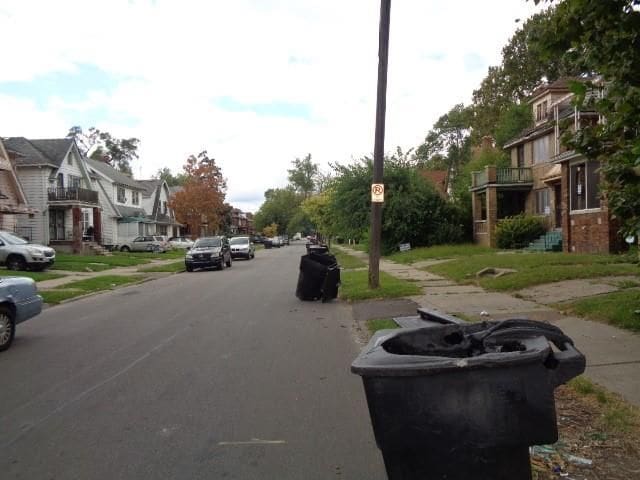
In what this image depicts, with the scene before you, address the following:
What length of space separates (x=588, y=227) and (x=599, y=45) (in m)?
16.5

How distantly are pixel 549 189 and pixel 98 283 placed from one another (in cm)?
2166

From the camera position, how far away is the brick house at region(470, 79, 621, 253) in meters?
21.7

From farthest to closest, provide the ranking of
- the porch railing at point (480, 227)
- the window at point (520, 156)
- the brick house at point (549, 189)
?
the window at point (520, 156)
the porch railing at point (480, 227)
the brick house at point (549, 189)

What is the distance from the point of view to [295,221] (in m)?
108

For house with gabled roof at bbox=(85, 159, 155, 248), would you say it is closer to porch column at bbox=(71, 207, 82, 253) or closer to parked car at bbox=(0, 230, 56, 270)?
porch column at bbox=(71, 207, 82, 253)

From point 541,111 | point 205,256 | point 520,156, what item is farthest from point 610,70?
point 541,111

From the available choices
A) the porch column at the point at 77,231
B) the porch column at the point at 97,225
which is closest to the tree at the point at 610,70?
the porch column at the point at 77,231

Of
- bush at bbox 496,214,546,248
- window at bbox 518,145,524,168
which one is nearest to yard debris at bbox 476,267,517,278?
bush at bbox 496,214,546,248

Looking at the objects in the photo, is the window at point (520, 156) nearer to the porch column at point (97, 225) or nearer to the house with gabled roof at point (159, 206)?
the porch column at point (97, 225)

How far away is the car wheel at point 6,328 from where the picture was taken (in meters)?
8.84

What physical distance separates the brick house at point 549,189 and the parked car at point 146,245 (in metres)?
24.3

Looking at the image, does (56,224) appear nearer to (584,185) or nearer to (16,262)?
(16,262)

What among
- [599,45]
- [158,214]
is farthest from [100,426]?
[158,214]

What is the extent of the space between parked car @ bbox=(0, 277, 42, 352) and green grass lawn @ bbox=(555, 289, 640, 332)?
8.83 meters
